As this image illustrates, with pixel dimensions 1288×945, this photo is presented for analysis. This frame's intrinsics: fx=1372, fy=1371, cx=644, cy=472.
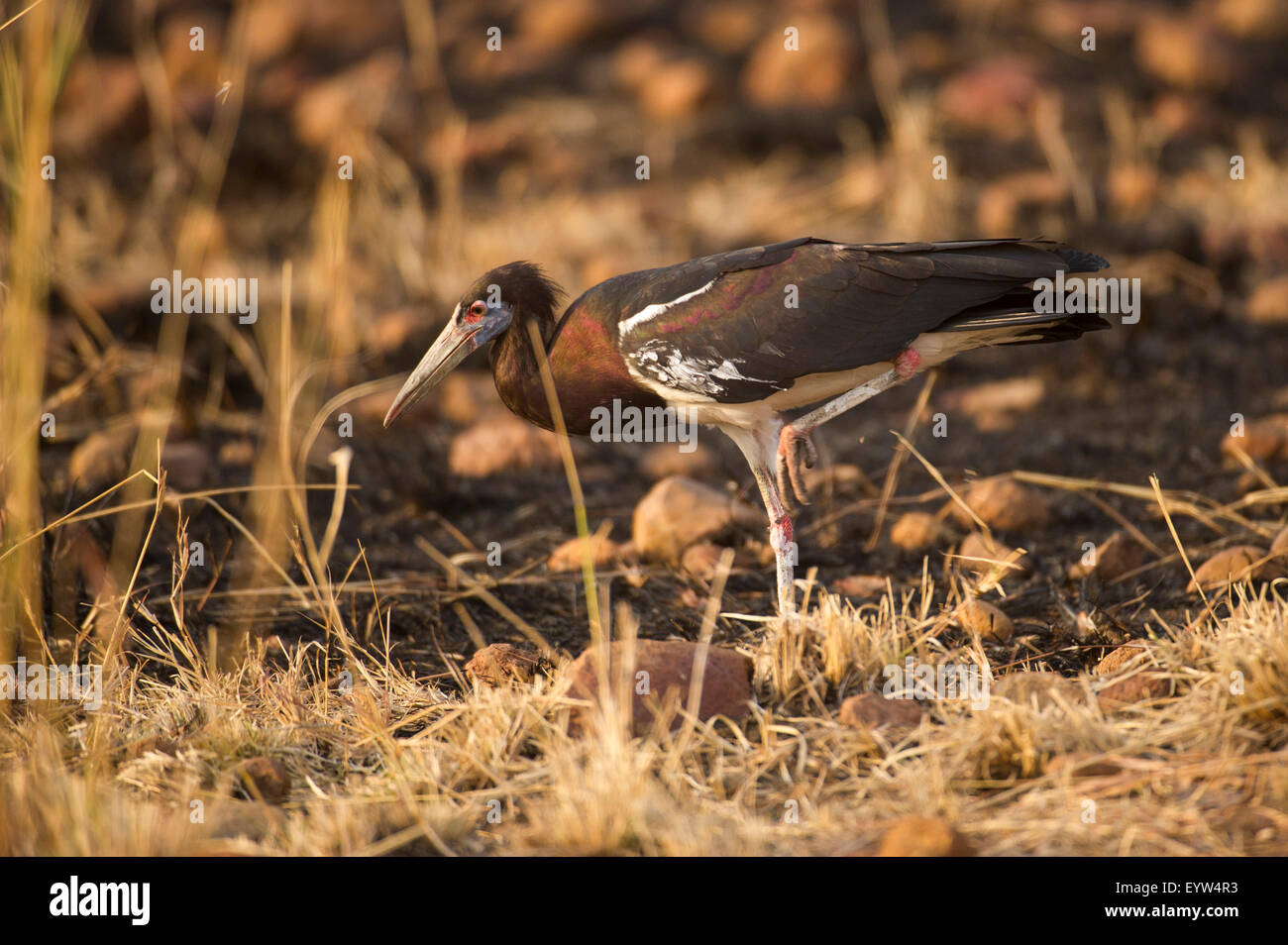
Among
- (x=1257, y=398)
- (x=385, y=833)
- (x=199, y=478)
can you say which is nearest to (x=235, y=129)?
(x=199, y=478)

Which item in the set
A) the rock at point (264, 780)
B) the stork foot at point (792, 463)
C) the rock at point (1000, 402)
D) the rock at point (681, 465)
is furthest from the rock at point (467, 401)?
the rock at point (264, 780)

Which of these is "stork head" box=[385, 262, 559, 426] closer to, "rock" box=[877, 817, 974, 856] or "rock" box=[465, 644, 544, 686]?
"rock" box=[465, 644, 544, 686]

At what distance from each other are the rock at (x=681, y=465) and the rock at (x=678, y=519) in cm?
88

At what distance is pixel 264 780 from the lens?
11.1 ft

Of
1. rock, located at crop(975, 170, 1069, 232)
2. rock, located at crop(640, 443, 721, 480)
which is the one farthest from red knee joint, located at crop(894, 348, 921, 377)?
rock, located at crop(975, 170, 1069, 232)

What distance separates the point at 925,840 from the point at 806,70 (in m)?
9.47

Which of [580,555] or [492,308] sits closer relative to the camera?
[492,308]

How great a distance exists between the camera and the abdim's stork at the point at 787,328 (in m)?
4.18

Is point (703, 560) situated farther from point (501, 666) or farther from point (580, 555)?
point (501, 666)

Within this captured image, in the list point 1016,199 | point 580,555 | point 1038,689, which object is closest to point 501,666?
point 580,555

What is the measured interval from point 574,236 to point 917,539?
13.9 feet

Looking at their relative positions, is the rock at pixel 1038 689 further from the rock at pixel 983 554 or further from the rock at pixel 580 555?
the rock at pixel 580 555

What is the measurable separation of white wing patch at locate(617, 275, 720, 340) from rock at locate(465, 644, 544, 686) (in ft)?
3.43
